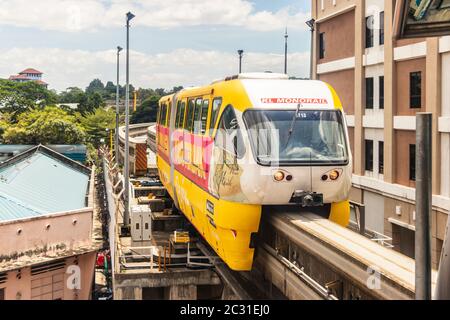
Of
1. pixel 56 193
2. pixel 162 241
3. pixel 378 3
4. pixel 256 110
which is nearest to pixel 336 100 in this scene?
pixel 256 110

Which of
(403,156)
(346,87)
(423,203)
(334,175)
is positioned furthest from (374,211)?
(423,203)

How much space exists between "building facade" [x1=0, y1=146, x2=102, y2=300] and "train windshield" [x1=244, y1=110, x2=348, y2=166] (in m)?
11.0

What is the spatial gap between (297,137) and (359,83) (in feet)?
52.9

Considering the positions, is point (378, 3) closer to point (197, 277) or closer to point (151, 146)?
point (197, 277)

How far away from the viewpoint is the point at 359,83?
26.7m

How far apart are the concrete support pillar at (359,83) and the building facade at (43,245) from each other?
11.7 metres

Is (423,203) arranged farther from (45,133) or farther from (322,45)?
(45,133)

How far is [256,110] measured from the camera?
11.4m

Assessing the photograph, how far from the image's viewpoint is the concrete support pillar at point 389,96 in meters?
24.0

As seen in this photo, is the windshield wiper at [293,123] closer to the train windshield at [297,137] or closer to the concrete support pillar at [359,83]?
the train windshield at [297,137]

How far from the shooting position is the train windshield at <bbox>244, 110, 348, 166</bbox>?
11188mm

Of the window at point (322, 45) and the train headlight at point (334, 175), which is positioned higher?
the window at point (322, 45)

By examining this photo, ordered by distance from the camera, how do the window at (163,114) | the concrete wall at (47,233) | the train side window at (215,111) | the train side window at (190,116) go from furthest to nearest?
the window at (163,114) → the concrete wall at (47,233) → the train side window at (190,116) → the train side window at (215,111)

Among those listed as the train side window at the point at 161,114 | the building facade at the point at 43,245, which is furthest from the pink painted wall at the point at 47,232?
the train side window at the point at 161,114
